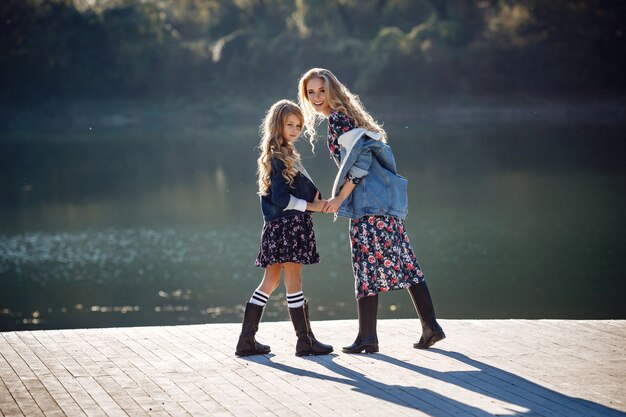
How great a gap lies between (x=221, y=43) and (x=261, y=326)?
49173 mm

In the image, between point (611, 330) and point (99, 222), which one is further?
point (99, 222)

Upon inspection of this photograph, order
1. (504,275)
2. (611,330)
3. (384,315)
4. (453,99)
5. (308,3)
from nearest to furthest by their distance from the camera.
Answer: (611,330) → (384,315) → (504,275) → (453,99) → (308,3)

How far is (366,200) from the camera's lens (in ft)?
16.8

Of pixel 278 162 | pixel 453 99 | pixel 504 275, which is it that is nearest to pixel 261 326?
pixel 278 162

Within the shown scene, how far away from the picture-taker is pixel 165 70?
53062 millimetres

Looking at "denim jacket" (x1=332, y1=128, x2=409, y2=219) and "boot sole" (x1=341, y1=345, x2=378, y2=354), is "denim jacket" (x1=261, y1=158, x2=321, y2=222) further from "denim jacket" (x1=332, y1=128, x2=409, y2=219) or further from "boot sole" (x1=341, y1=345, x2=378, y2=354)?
"boot sole" (x1=341, y1=345, x2=378, y2=354)

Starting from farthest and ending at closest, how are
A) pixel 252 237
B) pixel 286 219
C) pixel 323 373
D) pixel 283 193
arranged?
1. pixel 252 237
2. pixel 286 219
3. pixel 283 193
4. pixel 323 373

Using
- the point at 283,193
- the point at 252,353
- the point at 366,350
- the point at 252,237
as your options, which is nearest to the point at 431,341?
the point at 366,350

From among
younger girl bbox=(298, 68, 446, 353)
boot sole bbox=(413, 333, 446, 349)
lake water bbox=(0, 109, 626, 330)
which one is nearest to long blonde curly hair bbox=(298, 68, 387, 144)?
younger girl bbox=(298, 68, 446, 353)

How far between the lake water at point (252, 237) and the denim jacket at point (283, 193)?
7.22 metres

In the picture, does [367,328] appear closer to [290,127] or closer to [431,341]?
[431,341]

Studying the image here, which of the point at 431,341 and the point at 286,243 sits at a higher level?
the point at 286,243

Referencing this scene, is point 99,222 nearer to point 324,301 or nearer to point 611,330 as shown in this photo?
point 324,301

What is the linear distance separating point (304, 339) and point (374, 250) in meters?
0.55
